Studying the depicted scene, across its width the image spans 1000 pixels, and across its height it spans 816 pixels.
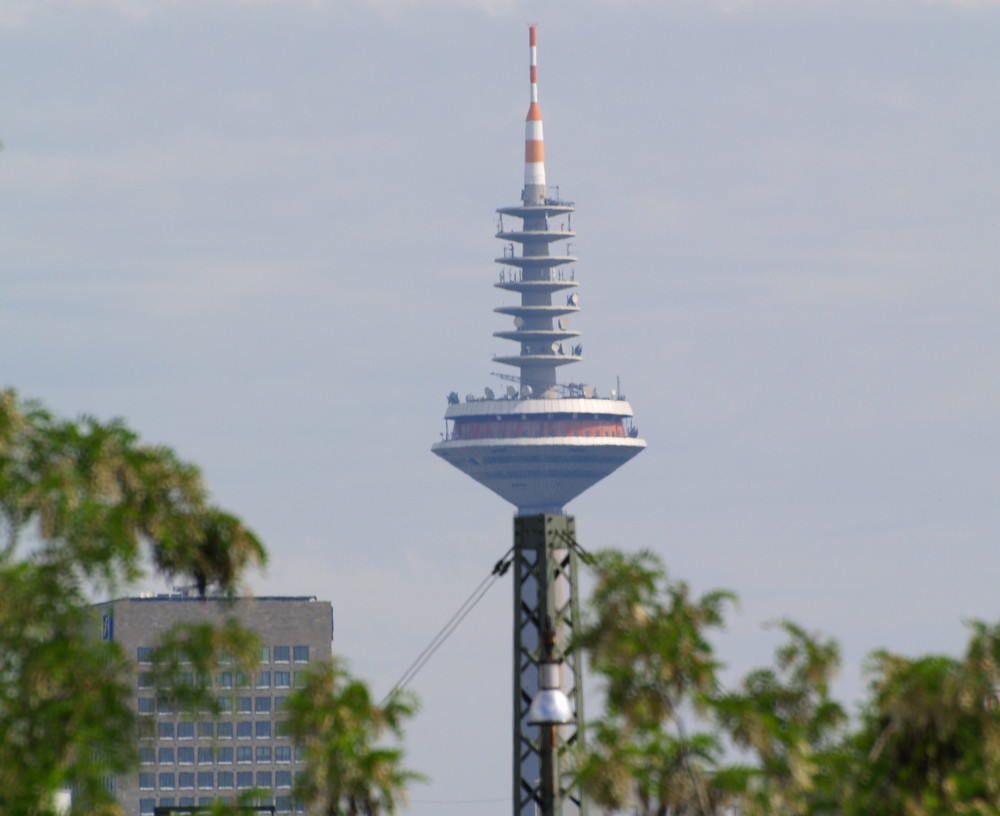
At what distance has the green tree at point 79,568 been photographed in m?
29.3

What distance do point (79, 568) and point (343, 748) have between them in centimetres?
450

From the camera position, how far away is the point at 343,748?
107 ft

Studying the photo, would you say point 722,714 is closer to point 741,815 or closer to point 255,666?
point 741,815

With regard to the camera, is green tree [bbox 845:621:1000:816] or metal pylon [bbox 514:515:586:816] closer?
green tree [bbox 845:621:1000:816]

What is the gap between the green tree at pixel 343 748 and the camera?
107 feet

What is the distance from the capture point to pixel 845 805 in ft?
101

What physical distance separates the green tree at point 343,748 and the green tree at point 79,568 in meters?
2.13

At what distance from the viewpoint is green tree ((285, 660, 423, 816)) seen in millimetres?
32469

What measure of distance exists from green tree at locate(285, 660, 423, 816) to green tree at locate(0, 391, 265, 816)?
213cm

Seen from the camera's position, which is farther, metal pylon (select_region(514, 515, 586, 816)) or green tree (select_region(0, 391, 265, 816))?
metal pylon (select_region(514, 515, 586, 816))

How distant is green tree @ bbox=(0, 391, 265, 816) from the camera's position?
1155 inches

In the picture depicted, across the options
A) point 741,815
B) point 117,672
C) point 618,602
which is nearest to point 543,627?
point 618,602

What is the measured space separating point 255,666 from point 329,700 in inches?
104

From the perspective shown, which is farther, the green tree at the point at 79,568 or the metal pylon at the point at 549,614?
the metal pylon at the point at 549,614
